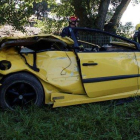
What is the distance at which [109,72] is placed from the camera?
368 cm

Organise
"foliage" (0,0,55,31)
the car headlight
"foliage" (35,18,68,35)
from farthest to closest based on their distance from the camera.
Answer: "foliage" (35,18,68,35)
"foliage" (0,0,55,31)
the car headlight

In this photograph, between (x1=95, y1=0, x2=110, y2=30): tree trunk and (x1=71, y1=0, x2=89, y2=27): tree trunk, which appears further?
(x1=95, y1=0, x2=110, y2=30): tree trunk

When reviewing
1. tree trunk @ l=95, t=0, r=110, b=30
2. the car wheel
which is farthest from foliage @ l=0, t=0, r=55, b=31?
the car wheel

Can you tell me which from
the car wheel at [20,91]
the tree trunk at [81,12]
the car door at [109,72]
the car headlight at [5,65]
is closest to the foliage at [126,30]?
the tree trunk at [81,12]

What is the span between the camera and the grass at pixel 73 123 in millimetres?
2660

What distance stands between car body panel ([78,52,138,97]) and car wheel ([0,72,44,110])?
2.48 feet

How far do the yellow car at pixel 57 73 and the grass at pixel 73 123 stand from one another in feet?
0.55

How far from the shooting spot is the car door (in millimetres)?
3559

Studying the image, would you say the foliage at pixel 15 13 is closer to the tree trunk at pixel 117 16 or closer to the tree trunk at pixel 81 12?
the tree trunk at pixel 81 12

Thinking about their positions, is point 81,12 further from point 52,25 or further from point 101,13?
point 52,25

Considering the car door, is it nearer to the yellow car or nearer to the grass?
the yellow car

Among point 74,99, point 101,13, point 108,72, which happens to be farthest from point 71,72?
point 101,13

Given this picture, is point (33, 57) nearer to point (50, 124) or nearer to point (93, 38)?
point (50, 124)

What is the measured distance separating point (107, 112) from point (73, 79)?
2.40ft
